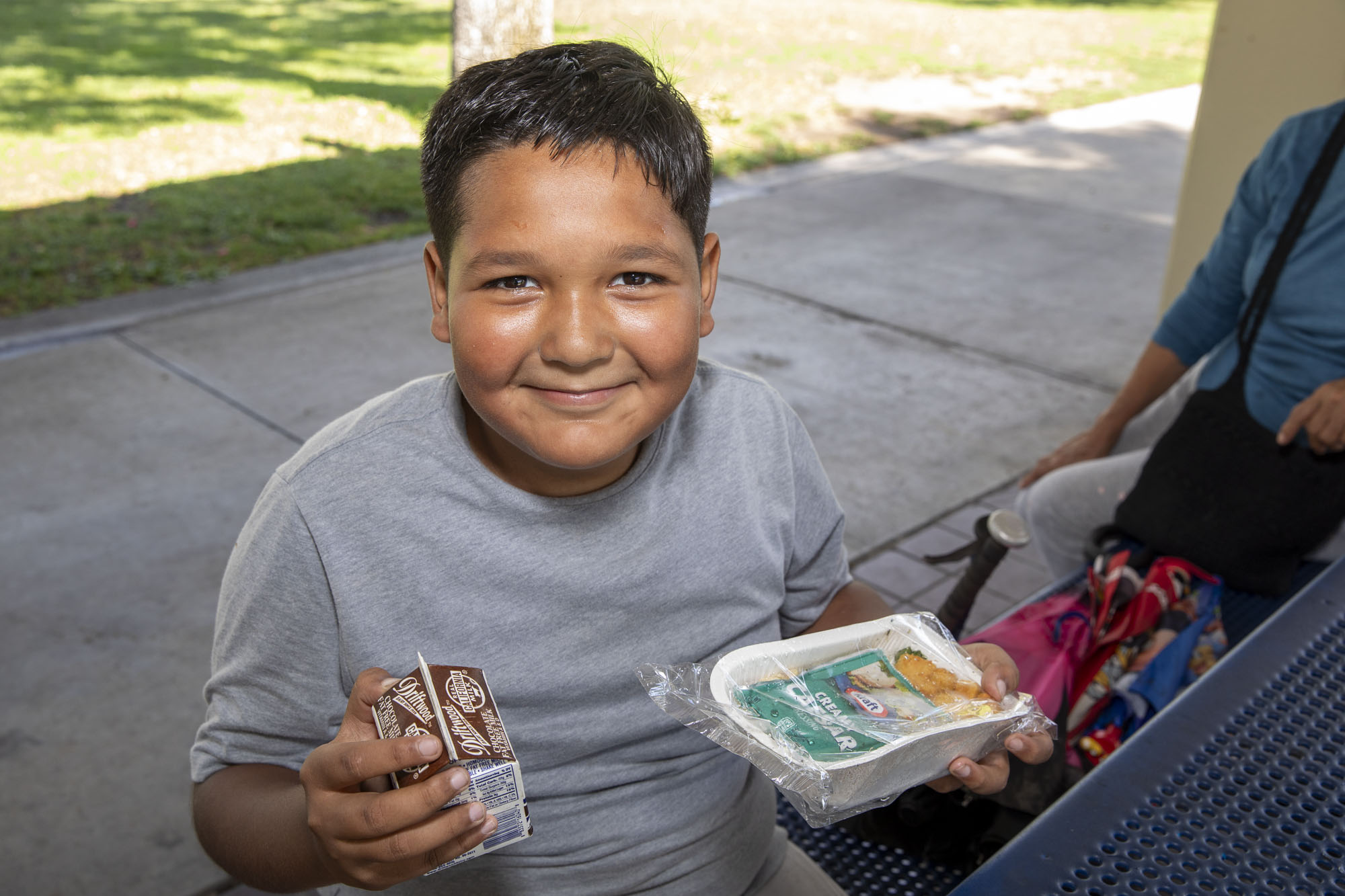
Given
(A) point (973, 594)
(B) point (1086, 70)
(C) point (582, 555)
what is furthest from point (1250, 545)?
(B) point (1086, 70)

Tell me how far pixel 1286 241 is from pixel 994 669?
1346mm

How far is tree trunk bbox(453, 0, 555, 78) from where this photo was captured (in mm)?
5617

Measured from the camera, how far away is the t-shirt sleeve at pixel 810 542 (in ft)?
4.84

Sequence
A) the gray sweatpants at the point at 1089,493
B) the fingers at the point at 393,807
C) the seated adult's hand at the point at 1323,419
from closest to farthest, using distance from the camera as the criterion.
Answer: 1. the fingers at the point at 393,807
2. the seated adult's hand at the point at 1323,419
3. the gray sweatpants at the point at 1089,493

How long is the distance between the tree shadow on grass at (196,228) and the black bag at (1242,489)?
4.78 metres

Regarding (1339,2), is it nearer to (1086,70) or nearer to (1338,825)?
(1338,825)

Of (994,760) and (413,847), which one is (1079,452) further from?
(413,847)

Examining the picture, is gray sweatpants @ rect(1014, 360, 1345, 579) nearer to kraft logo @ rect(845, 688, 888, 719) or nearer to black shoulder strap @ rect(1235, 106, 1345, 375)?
black shoulder strap @ rect(1235, 106, 1345, 375)

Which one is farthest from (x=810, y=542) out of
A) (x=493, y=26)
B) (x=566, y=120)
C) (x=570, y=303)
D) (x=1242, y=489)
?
(x=493, y=26)

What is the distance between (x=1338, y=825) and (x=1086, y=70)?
12.9 meters

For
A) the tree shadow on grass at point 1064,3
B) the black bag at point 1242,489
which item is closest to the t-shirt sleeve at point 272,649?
the black bag at point 1242,489

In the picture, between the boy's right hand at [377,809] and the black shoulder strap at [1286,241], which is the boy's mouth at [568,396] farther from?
the black shoulder strap at [1286,241]

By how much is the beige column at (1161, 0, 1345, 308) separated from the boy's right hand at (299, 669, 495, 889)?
357 centimetres

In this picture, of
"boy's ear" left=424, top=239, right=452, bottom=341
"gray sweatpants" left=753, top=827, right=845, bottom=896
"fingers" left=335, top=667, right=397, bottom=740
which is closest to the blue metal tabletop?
"gray sweatpants" left=753, top=827, right=845, bottom=896
